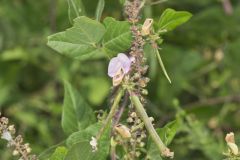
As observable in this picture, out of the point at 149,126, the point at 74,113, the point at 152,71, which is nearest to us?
the point at 149,126

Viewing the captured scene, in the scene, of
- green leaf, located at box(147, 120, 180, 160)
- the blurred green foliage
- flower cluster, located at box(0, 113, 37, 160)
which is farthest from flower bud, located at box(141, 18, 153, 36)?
the blurred green foliage

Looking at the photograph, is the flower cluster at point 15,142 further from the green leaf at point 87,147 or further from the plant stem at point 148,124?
the plant stem at point 148,124

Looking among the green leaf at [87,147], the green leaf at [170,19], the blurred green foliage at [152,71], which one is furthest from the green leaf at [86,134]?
the blurred green foliage at [152,71]

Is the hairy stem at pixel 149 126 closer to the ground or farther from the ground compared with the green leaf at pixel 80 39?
closer to the ground

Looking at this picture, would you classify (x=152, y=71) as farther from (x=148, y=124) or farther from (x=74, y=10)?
(x=148, y=124)

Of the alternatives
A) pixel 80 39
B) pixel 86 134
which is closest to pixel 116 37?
pixel 80 39

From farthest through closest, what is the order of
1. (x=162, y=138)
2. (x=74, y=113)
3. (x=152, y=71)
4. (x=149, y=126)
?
(x=152, y=71) → (x=74, y=113) → (x=162, y=138) → (x=149, y=126)

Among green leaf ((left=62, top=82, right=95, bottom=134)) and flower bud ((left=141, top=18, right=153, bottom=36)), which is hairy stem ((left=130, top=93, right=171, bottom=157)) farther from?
green leaf ((left=62, top=82, right=95, bottom=134))
